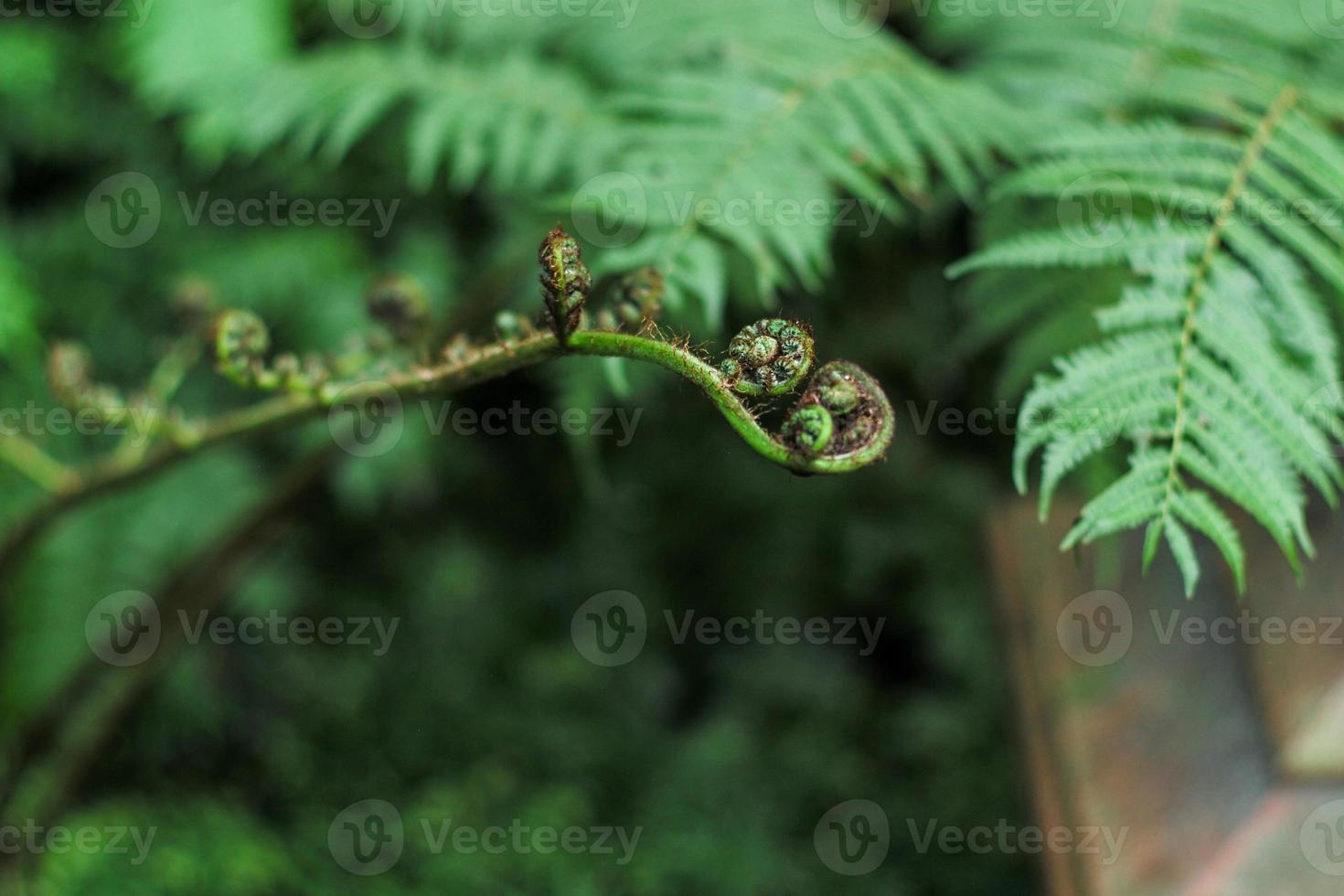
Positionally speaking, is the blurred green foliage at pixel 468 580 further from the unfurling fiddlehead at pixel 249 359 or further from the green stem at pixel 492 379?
the unfurling fiddlehead at pixel 249 359

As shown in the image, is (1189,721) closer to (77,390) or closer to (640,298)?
(640,298)

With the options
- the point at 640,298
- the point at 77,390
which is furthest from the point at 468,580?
the point at 640,298

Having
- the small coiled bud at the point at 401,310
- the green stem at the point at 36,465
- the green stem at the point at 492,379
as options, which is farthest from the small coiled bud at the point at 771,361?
the green stem at the point at 36,465

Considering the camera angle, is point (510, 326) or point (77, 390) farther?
A: point (77, 390)

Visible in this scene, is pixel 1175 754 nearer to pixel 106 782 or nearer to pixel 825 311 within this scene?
pixel 825 311

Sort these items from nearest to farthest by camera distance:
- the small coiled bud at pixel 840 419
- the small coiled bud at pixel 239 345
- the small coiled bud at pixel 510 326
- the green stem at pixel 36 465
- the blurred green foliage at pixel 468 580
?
the small coiled bud at pixel 840 419 < the small coiled bud at pixel 510 326 < the small coiled bud at pixel 239 345 < the green stem at pixel 36 465 < the blurred green foliage at pixel 468 580

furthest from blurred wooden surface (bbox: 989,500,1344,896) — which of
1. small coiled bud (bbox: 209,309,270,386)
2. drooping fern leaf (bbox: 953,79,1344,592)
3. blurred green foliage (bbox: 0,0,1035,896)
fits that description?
small coiled bud (bbox: 209,309,270,386)

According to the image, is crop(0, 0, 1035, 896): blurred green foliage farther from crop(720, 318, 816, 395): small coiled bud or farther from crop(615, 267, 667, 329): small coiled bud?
crop(720, 318, 816, 395): small coiled bud
